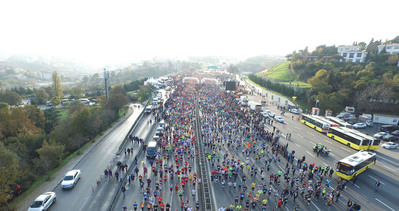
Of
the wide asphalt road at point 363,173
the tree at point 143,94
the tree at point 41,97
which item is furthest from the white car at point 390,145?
the tree at point 41,97

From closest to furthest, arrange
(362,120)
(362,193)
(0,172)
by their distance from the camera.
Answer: (0,172)
(362,193)
(362,120)

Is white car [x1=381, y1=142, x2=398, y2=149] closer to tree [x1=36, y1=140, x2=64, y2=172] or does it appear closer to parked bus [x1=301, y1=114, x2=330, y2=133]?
parked bus [x1=301, y1=114, x2=330, y2=133]

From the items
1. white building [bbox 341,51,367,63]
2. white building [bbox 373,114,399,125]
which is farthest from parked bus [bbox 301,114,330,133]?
white building [bbox 341,51,367,63]

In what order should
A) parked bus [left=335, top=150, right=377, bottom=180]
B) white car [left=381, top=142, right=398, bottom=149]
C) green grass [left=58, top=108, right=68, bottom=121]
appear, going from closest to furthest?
parked bus [left=335, top=150, right=377, bottom=180] < white car [left=381, top=142, right=398, bottom=149] < green grass [left=58, top=108, right=68, bottom=121]

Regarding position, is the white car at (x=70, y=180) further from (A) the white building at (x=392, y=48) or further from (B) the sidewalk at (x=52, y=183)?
(A) the white building at (x=392, y=48)

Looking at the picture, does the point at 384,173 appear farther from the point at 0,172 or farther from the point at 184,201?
the point at 0,172

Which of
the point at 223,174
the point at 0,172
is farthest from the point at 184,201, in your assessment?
the point at 0,172

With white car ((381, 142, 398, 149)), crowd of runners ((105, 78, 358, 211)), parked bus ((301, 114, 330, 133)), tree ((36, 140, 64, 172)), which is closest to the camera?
crowd of runners ((105, 78, 358, 211))
